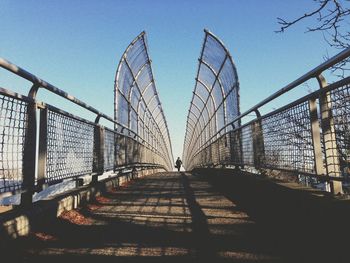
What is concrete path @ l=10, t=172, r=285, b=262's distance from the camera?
7.80 feet

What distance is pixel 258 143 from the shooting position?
17.1ft

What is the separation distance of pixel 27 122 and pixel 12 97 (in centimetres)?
34

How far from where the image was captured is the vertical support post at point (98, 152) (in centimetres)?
556

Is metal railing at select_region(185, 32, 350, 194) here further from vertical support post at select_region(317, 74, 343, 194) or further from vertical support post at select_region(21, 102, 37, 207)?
vertical support post at select_region(21, 102, 37, 207)

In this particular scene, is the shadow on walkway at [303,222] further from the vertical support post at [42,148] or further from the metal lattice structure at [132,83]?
the metal lattice structure at [132,83]

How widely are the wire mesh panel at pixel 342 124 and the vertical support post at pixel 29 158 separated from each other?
264cm

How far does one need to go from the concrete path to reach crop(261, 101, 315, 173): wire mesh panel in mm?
780

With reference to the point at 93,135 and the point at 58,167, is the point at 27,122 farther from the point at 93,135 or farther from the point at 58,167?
the point at 93,135

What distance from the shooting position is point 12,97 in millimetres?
2781

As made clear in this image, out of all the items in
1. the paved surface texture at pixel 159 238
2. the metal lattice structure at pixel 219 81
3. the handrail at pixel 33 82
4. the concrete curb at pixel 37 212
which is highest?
the metal lattice structure at pixel 219 81

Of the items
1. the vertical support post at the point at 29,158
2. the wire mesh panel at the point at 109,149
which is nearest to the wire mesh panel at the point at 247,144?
the wire mesh panel at the point at 109,149

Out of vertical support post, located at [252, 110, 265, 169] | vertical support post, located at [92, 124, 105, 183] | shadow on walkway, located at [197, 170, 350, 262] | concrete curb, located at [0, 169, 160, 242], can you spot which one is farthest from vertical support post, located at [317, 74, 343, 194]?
vertical support post, located at [92, 124, 105, 183]

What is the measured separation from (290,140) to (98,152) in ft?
10.5

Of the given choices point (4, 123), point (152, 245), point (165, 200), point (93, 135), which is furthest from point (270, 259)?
point (93, 135)
